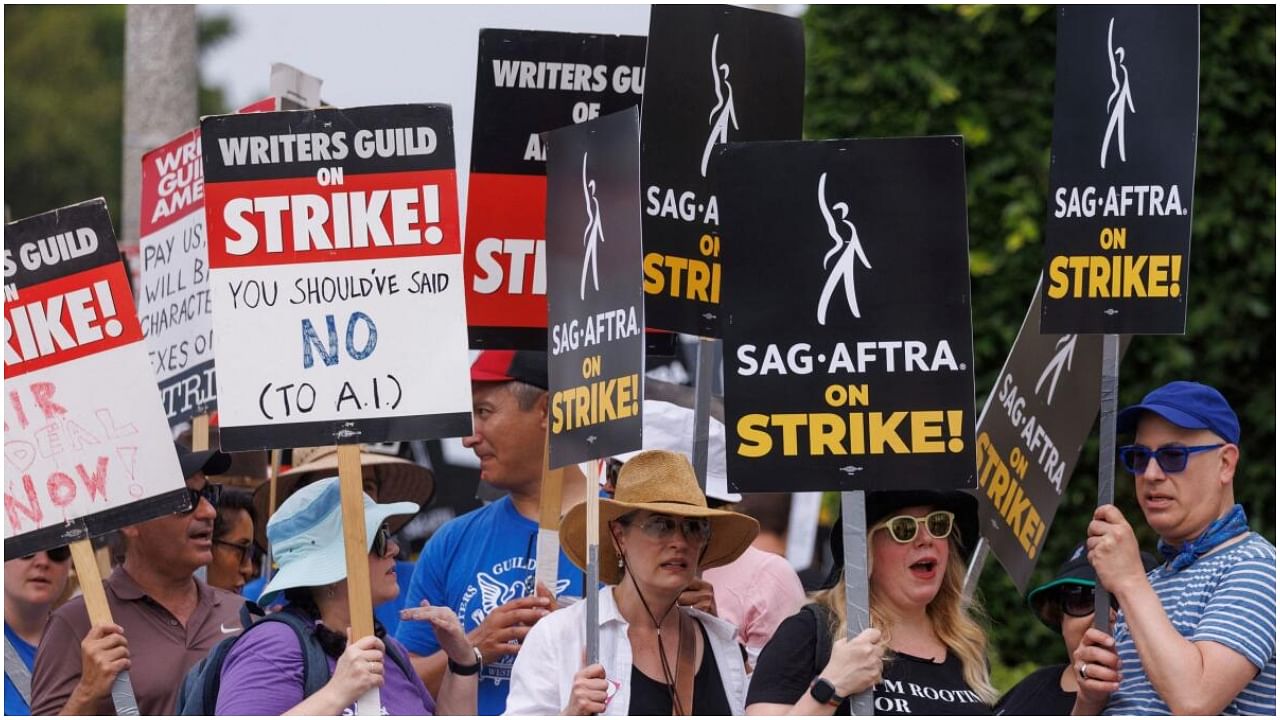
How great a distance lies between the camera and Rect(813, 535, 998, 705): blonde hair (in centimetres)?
532

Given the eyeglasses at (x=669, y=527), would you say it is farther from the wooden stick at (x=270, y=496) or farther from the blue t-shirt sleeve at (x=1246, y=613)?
the wooden stick at (x=270, y=496)

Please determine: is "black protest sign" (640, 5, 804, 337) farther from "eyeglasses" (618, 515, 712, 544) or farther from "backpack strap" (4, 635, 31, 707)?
"backpack strap" (4, 635, 31, 707)

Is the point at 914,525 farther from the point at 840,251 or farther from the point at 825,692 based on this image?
the point at 840,251

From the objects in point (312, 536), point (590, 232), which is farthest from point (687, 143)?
point (312, 536)

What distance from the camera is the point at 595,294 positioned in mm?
5441

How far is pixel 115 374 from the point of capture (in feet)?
18.8

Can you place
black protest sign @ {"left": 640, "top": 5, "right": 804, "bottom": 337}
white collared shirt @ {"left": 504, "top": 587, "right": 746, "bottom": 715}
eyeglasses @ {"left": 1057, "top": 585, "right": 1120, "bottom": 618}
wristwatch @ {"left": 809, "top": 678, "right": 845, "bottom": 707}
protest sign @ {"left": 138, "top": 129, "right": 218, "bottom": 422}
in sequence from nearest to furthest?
wristwatch @ {"left": 809, "top": 678, "right": 845, "bottom": 707} → white collared shirt @ {"left": 504, "top": 587, "right": 746, "bottom": 715} → eyeglasses @ {"left": 1057, "top": 585, "right": 1120, "bottom": 618} → black protest sign @ {"left": 640, "top": 5, "right": 804, "bottom": 337} → protest sign @ {"left": 138, "top": 129, "right": 218, "bottom": 422}

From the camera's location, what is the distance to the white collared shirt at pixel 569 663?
5223 mm

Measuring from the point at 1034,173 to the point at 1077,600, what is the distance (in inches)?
199

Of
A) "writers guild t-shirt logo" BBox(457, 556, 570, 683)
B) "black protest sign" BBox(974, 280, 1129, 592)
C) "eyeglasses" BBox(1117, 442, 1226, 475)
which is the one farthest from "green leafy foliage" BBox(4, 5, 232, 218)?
"eyeglasses" BBox(1117, 442, 1226, 475)

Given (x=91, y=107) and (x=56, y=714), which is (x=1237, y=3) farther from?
(x=91, y=107)

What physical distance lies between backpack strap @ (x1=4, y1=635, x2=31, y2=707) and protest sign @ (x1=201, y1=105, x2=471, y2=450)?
42.1 inches

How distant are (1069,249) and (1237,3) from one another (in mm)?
4879

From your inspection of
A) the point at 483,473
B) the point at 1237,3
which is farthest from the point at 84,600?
the point at 1237,3
